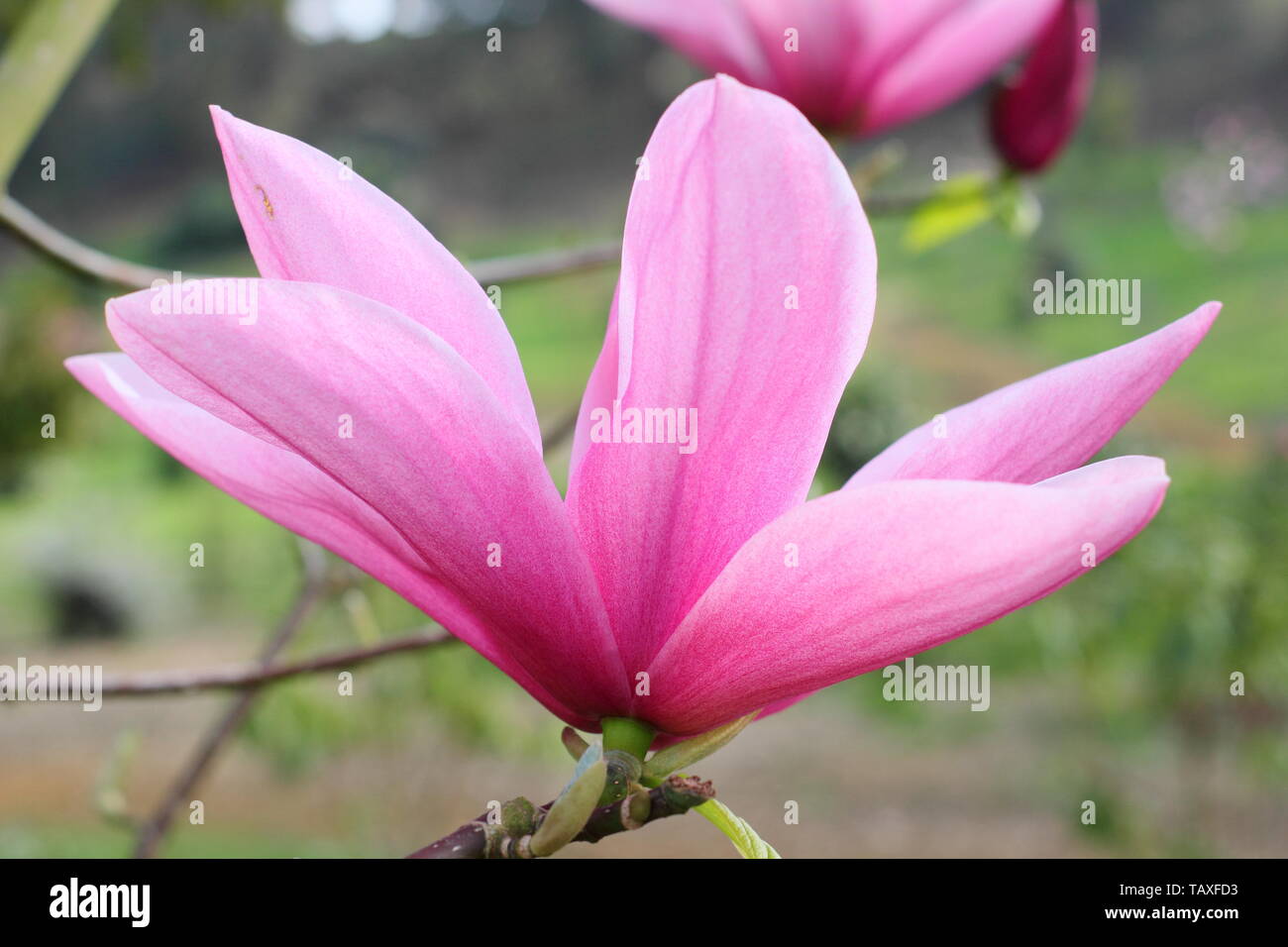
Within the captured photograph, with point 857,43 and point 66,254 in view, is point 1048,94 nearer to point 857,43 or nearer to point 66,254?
point 857,43

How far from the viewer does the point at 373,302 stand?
0.81 ft

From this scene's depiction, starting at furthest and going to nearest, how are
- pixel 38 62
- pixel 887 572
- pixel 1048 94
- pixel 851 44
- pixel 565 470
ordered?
pixel 565 470
pixel 1048 94
pixel 851 44
pixel 38 62
pixel 887 572

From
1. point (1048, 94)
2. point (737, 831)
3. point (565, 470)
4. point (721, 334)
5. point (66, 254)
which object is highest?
point (565, 470)

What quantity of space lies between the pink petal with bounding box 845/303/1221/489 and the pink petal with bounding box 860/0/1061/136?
1.03ft

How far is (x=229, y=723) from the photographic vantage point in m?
0.66

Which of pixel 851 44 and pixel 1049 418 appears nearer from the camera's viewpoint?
pixel 1049 418

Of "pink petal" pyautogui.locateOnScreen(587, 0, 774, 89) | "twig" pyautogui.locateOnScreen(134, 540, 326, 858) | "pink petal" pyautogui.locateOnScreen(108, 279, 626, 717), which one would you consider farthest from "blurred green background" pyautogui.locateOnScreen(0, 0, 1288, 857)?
"pink petal" pyautogui.locateOnScreen(108, 279, 626, 717)

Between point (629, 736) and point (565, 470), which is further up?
point (565, 470)

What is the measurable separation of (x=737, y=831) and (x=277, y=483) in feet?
0.44

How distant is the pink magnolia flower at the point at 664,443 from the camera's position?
249 millimetres

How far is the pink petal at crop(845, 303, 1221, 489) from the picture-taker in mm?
279

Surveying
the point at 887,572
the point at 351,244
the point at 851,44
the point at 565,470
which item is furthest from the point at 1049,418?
the point at 565,470

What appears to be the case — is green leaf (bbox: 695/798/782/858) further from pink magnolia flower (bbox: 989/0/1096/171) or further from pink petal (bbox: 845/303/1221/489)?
pink magnolia flower (bbox: 989/0/1096/171)
